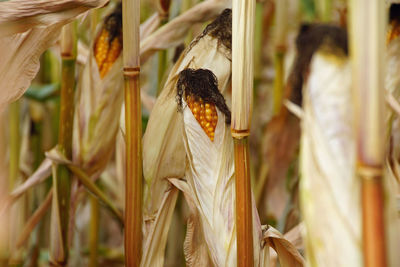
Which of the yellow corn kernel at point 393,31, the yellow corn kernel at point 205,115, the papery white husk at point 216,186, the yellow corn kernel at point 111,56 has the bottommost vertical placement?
the papery white husk at point 216,186

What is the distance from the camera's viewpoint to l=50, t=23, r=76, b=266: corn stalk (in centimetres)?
84

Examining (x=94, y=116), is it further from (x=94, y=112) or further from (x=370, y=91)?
(x=370, y=91)

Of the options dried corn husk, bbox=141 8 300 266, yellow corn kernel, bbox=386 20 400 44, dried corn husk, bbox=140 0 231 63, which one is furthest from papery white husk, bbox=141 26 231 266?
yellow corn kernel, bbox=386 20 400 44

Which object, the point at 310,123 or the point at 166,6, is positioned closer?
the point at 310,123

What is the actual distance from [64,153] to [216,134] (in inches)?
12.2

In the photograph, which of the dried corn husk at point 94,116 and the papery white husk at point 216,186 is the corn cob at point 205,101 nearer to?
the papery white husk at point 216,186

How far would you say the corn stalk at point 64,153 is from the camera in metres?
0.84

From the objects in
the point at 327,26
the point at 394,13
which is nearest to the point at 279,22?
the point at 394,13

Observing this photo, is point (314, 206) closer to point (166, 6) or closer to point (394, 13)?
point (394, 13)

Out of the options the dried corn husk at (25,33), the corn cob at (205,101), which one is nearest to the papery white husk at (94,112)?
the dried corn husk at (25,33)

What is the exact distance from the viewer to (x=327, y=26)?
0.47 meters

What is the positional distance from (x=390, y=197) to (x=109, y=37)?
0.56m

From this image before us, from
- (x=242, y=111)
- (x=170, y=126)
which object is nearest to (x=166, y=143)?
(x=170, y=126)

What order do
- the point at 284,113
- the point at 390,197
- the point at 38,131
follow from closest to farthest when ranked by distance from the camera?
the point at 390,197
the point at 284,113
the point at 38,131
